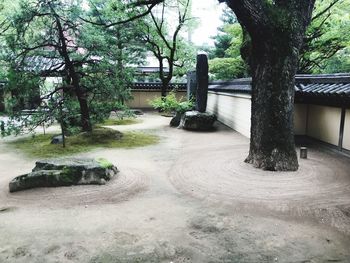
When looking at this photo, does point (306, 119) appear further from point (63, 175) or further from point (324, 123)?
point (63, 175)

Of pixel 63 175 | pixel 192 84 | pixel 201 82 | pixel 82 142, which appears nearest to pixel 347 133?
pixel 63 175

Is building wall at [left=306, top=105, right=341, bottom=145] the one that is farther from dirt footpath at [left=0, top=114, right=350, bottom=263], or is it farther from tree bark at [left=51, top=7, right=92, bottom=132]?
tree bark at [left=51, top=7, right=92, bottom=132]

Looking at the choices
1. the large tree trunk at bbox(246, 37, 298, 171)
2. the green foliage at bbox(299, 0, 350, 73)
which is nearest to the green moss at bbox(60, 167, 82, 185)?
the large tree trunk at bbox(246, 37, 298, 171)

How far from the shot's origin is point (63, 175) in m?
6.60

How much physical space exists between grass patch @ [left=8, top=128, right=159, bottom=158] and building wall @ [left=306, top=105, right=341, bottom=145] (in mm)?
5915

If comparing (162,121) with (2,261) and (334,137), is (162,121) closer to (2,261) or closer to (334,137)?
(334,137)

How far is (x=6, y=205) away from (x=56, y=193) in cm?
91

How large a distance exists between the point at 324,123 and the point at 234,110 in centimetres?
505

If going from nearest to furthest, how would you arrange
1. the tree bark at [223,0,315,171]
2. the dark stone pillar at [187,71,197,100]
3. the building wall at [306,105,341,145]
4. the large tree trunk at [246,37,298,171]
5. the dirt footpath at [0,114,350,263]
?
1. the dirt footpath at [0,114,350,263]
2. the tree bark at [223,0,315,171]
3. the large tree trunk at [246,37,298,171]
4. the building wall at [306,105,341,145]
5. the dark stone pillar at [187,71,197,100]

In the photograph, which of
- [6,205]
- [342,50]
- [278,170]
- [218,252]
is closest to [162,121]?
[342,50]

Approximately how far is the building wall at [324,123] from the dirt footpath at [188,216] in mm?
1573

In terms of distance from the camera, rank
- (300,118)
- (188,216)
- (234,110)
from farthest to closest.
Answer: (234,110) < (300,118) < (188,216)

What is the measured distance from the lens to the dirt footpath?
402 centimetres

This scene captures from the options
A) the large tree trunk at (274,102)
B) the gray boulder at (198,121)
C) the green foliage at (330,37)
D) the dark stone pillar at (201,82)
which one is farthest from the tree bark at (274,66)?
the dark stone pillar at (201,82)
